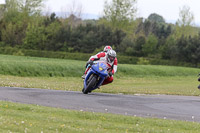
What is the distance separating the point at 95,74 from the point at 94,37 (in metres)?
61.6

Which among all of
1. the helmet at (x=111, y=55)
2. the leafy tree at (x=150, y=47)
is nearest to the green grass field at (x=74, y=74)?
the helmet at (x=111, y=55)

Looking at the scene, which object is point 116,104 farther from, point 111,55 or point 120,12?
point 120,12

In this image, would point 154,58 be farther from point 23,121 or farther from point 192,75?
point 23,121

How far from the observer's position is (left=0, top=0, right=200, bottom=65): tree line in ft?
233

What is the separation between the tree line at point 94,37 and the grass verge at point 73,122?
57.7 m

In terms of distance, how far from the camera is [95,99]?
13.9 metres

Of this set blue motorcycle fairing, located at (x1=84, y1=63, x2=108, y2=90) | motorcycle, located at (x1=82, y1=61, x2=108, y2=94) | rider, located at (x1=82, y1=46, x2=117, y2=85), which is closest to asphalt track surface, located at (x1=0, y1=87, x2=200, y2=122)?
motorcycle, located at (x1=82, y1=61, x2=108, y2=94)

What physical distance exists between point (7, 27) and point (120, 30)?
2282cm

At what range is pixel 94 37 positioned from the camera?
77.2 meters

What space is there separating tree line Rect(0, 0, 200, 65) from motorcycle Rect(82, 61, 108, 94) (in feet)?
171

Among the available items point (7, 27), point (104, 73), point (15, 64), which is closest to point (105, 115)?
point (104, 73)

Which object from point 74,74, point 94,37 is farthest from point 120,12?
point 74,74

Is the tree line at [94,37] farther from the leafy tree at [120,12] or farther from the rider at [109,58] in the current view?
the rider at [109,58]

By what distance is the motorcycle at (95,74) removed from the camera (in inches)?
616
